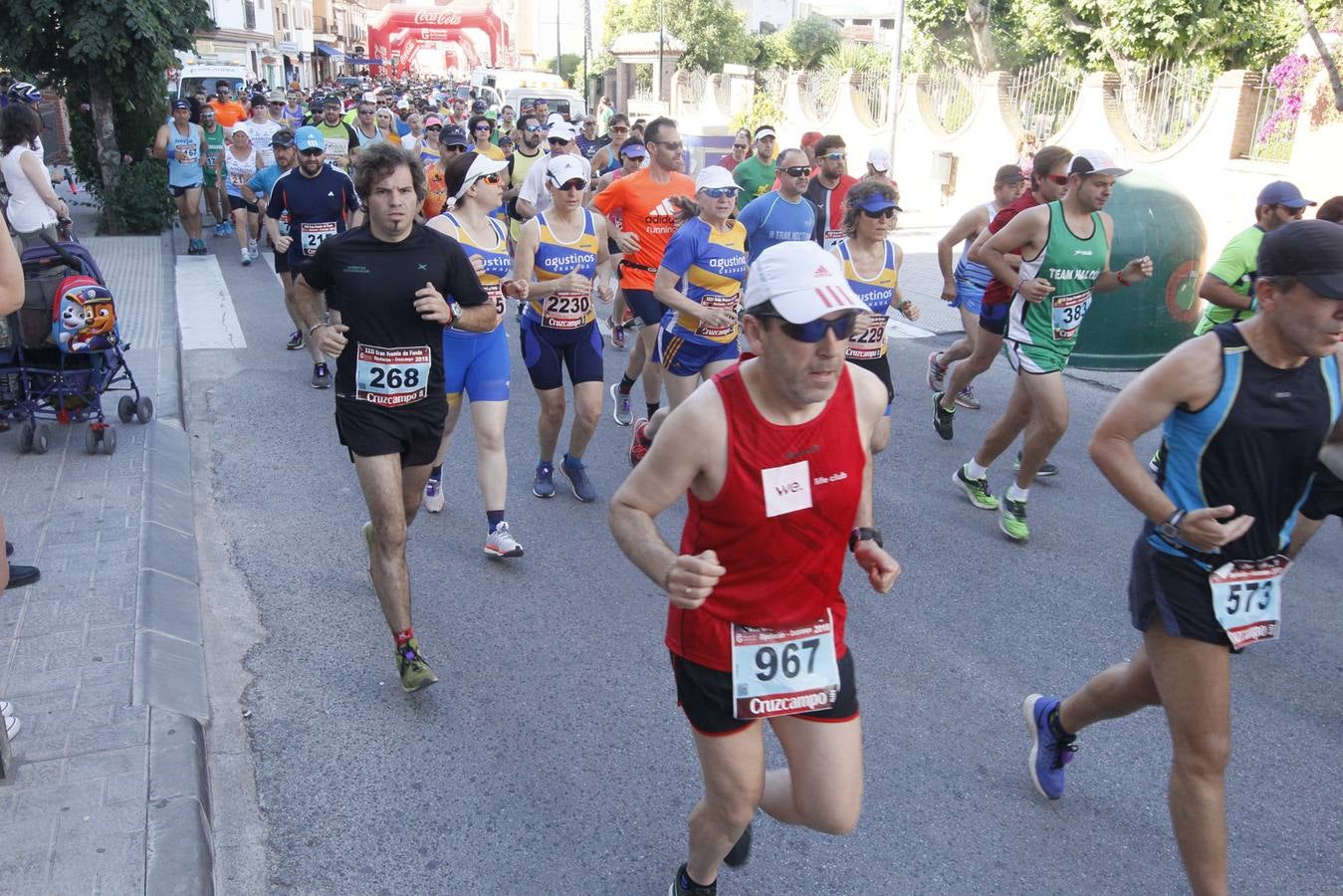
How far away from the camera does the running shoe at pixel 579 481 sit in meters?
6.72

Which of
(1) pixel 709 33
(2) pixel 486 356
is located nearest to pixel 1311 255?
(2) pixel 486 356

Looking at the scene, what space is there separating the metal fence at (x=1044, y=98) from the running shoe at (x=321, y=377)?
14.3 m

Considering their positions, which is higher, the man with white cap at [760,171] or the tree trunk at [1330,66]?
the tree trunk at [1330,66]

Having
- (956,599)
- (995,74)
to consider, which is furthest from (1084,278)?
(995,74)

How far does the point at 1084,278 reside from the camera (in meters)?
5.92

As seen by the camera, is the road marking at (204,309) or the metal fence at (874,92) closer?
the road marking at (204,309)

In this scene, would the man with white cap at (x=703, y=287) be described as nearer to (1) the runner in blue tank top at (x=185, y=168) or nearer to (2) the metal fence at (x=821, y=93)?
(1) the runner in blue tank top at (x=185, y=168)

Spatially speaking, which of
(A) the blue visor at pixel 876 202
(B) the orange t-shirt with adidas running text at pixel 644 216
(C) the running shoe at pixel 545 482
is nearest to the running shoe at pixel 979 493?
(A) the blue visor at pixel 876 202

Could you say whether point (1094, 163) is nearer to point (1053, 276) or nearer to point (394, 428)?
point (1053, 276)

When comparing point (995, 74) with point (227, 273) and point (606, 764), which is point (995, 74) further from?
point (606, 764)

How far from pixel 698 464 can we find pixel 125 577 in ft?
11.9

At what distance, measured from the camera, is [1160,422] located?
9.70 feet

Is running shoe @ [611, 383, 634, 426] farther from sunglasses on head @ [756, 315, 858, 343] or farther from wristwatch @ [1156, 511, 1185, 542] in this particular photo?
sunglasses on head @ [756, 315, 858, 343]

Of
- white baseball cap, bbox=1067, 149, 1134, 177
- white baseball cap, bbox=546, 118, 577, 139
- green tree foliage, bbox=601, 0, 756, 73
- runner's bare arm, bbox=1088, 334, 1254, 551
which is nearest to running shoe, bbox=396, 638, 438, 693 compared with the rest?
runner's bare arm, bbox=1088, 334, 1254, 551
